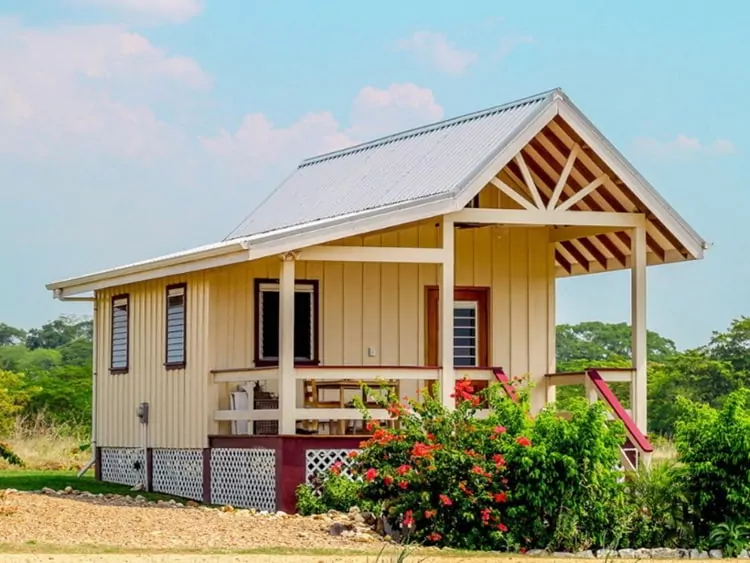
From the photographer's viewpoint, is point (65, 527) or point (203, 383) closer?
point (65, 527)

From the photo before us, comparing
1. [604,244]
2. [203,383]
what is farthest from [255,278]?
[604,244]

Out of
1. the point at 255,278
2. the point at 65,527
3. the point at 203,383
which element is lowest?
the point at 65,527

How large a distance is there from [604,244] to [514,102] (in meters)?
3.49

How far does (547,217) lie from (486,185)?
1.41 meters

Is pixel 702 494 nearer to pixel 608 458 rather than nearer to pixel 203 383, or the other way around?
pixel 608 458

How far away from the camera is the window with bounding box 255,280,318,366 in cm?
2436

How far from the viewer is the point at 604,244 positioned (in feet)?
86.1

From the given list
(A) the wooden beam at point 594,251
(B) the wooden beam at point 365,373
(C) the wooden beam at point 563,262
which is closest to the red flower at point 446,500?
(B) the wooden beam at point 365,373

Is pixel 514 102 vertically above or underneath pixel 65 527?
above

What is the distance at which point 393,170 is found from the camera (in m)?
25.1

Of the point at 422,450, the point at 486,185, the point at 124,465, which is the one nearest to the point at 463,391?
the point at 422,450

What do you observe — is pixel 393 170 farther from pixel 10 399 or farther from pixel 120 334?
pixel 10 399

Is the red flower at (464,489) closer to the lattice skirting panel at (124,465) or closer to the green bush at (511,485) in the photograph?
the green bush at (511,485)

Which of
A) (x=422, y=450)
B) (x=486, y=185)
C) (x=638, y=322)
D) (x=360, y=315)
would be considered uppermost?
(x=486, y=185)
